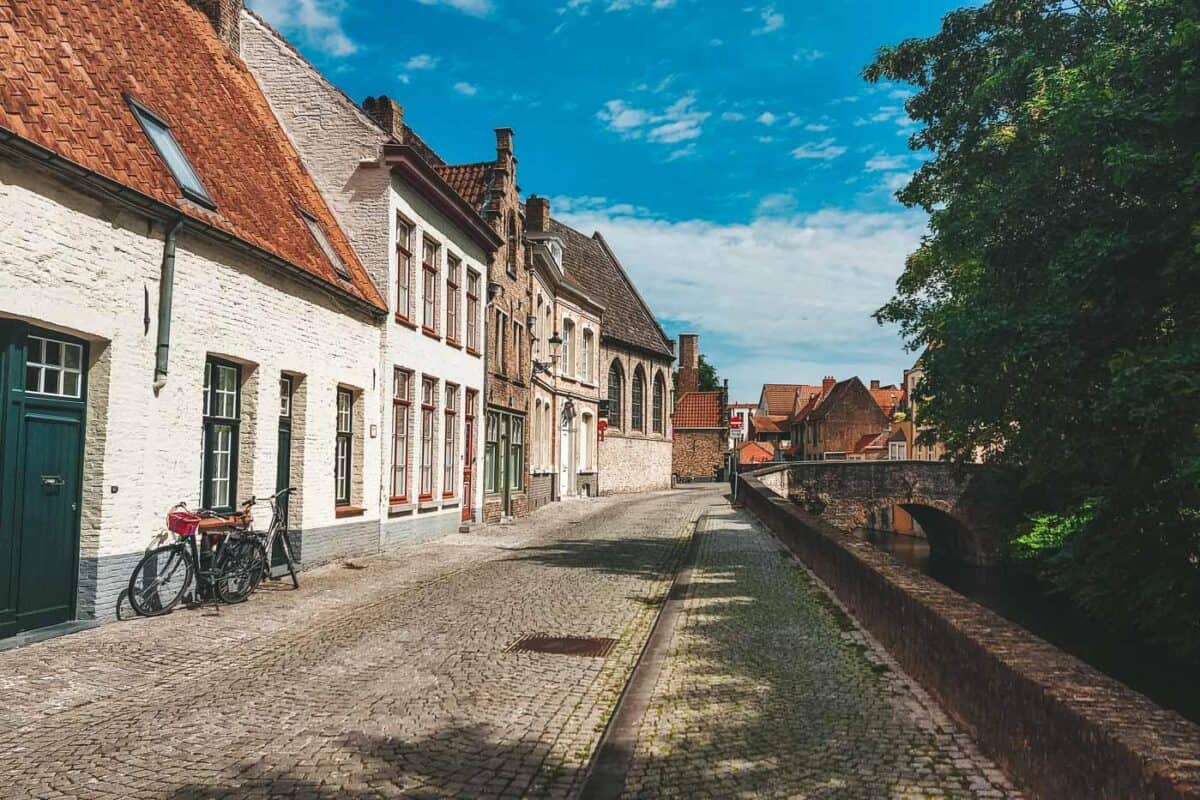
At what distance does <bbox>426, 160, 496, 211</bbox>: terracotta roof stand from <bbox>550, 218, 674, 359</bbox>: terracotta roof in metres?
13.7

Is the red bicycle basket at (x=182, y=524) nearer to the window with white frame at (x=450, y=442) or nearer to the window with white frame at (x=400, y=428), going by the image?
the window with white frame at (x=400, y=428)

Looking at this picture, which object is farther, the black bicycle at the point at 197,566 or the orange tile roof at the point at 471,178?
the orange tile roof at the point at 471,178

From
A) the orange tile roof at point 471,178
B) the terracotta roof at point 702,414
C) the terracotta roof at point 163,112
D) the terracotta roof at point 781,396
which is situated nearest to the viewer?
the terracotta roof at point 163,112

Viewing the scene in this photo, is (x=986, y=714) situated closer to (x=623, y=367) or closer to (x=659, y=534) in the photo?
(x=659, y=534)

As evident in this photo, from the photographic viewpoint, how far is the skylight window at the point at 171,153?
9.72m

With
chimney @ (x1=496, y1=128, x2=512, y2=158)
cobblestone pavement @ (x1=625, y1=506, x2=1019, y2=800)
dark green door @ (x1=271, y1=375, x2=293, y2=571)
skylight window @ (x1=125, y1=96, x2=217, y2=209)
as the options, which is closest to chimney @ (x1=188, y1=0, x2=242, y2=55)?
skylight window @ (x1=125, y1=96, x2=217, y2=209)

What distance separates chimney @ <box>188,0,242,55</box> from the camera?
15312mm

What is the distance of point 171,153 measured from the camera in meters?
10.1

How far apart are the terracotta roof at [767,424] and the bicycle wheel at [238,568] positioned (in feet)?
319

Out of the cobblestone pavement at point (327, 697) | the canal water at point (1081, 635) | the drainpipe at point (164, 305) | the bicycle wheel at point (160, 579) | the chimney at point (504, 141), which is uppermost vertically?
the chimney at point (504, 141)

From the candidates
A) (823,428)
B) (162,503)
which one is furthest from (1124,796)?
(823,428)

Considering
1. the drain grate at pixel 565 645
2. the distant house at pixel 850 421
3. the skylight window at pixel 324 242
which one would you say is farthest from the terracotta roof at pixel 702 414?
the drain grate at pixel 565 645

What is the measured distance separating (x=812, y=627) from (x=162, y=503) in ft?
20.4

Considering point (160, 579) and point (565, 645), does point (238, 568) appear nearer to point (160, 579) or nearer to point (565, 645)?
point (160, 579)
